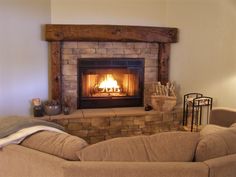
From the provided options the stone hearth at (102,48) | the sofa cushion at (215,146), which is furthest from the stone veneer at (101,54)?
the sofa cushion at (215,146)

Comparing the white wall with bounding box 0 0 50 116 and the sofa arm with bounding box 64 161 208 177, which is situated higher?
the white wall with bounding box 0 0 50 116

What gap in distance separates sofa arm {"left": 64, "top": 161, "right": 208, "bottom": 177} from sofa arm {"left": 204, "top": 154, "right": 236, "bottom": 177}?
8 cm

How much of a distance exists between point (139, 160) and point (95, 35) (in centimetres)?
269

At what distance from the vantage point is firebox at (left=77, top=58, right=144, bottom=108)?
4156mm

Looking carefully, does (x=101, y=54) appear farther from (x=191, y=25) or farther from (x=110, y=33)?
(x=191, y=25)

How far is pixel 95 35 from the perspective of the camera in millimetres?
3924

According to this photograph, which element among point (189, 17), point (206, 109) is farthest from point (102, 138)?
point (189, 17)

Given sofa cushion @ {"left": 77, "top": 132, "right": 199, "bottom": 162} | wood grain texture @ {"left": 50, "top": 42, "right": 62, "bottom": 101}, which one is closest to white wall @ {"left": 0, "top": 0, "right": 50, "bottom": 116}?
wood grain texture @ {"left": 50, "top": 42, "right": 62, "bottom": 101}

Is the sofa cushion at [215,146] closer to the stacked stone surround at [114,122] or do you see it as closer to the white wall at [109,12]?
the stacked stone surround at [114,122]

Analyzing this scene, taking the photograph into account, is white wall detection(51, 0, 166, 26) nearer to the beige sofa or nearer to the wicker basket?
the wicker basket

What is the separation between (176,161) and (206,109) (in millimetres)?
2897

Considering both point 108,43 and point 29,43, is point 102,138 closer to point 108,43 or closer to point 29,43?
point 108,43

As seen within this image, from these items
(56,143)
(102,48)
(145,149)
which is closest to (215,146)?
(145,149)

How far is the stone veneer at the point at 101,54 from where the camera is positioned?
159 inches
